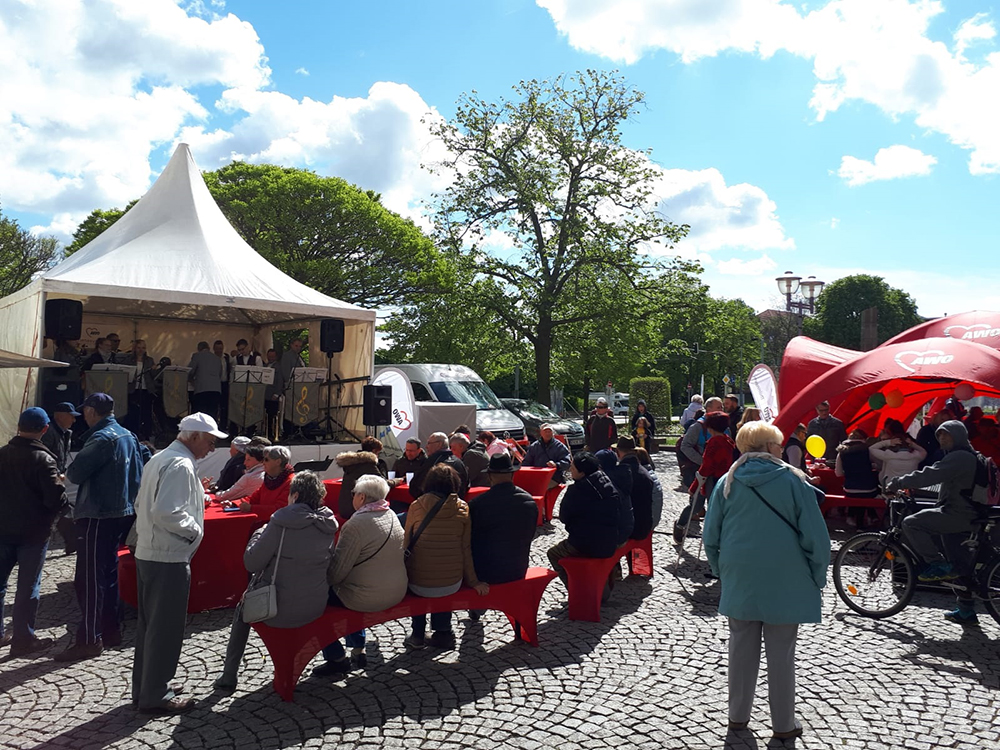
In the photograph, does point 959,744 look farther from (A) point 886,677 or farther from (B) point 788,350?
(B) point 788,350

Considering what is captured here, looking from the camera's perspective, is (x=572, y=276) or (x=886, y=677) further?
→ (x=572, y=276)

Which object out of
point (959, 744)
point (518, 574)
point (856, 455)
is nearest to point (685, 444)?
point (856, 455)

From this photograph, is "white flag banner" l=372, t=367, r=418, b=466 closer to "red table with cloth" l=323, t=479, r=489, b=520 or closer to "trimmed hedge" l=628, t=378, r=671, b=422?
"red table with cloth" l=323, t=479, r=489, b=520

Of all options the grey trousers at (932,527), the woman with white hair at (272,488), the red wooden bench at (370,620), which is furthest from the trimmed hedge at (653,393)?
the red wooden bench at (370,620)

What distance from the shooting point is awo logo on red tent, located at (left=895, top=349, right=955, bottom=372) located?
34.1 ft

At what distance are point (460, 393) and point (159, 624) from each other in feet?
46.6

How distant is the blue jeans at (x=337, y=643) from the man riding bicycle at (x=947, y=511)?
4.46m

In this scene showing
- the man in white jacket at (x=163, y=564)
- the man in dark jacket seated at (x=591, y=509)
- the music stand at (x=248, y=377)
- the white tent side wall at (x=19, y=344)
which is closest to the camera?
the man in white jacket at (x=163, y=564)

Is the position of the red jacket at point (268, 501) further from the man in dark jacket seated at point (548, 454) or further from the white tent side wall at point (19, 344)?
the white tent side wall at point (19, 344)

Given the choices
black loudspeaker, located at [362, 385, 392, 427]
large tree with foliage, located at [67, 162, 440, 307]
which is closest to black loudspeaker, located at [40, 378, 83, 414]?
black loudspeaker, located at [362, 385, 392, 427]

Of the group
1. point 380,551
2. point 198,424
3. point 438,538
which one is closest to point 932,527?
point 438,538

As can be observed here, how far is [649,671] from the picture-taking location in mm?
5102

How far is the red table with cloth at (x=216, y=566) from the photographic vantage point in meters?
6.09

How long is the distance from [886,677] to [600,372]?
20.0 m
